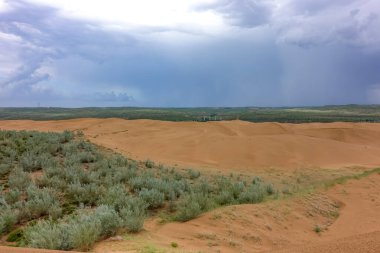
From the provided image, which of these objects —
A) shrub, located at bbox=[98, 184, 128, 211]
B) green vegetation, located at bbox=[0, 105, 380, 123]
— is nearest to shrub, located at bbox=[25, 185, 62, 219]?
shrub, located at bbox=[98, 184, 128, 211]

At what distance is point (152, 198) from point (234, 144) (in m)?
11.2

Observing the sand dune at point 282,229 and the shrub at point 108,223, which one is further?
the shrub at point 108,223

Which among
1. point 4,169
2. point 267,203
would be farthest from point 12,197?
point 267,203

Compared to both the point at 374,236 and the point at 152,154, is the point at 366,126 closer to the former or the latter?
the point at 152,154

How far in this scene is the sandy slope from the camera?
1817 cm

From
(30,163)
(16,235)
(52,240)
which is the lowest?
(16,235)

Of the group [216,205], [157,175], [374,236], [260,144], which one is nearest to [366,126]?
[260,144]

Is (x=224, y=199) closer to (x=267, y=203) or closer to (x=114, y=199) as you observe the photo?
(x=267, y=203)

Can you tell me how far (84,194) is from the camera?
976cm

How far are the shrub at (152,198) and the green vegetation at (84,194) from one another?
2cm

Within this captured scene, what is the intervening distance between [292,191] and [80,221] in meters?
6.83

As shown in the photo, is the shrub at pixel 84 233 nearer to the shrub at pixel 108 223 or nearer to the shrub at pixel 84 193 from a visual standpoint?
the shrub at pixel 108 223

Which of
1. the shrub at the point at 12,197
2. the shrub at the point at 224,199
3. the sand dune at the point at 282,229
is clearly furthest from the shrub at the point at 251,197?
the shrub at the point at 12,197

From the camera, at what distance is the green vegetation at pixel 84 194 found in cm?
691
